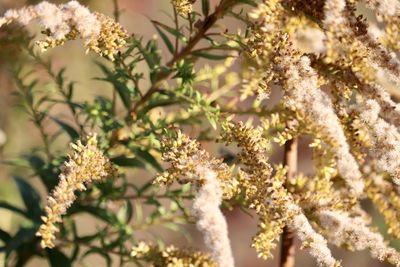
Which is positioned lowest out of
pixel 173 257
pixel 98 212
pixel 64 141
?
pixel 173 257

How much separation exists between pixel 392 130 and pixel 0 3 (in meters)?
1.11

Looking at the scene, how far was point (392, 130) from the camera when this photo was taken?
1.81 ft

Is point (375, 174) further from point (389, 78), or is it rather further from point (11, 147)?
point (11, 147)

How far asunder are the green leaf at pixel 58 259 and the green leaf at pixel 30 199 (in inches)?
2.8

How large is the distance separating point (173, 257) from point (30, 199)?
0.40 metres

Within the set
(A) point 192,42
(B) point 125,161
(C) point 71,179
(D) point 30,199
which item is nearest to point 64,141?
(D) point 30,199

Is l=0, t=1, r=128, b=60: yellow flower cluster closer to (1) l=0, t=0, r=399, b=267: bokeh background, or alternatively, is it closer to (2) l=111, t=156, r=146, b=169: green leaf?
(2) l=111, t=156, r=146, b=169: green leaf

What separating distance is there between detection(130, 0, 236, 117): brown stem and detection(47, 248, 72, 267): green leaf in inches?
8.1

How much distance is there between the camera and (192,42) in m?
0.73

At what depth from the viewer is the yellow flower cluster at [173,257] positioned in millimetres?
A: 544

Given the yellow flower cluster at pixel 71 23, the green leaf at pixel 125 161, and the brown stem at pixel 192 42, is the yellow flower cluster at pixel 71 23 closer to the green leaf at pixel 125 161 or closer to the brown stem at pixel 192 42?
the brown stem at pixel 192 42

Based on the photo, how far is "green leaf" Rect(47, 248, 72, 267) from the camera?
82cm

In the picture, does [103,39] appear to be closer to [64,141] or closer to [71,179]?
[71,179]

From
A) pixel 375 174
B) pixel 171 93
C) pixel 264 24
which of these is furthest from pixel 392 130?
pixel 171 93
